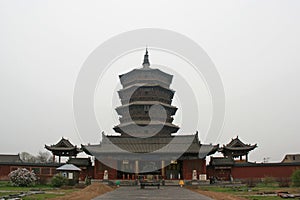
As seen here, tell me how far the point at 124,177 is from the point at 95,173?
3.64m

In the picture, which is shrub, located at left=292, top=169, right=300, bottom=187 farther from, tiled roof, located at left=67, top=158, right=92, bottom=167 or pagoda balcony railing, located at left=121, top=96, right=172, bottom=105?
tiled roof, located at left=67, top=158, right=92, bottom=167

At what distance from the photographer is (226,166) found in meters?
46.5

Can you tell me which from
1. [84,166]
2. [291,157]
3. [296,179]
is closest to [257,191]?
[296,179]

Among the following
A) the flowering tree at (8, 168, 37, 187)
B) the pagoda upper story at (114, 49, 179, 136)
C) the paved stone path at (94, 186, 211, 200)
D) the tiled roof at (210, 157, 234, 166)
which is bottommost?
the paved stone path at (94, 186, 211, 200)

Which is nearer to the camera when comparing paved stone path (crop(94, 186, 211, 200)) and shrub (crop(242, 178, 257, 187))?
paved stone path (crop(94, 186, 211, 200))

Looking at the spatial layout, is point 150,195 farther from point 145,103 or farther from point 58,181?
point 145,103

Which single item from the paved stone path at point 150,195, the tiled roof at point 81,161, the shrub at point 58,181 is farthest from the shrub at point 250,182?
the tiled roof at point 81,161

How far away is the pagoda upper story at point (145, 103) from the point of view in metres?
49.9

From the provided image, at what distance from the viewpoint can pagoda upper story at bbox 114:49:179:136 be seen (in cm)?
4991

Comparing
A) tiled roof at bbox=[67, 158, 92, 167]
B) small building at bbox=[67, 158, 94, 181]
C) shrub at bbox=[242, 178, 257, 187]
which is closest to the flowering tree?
tiled roof at bbox=[67, 158, 92, 167]

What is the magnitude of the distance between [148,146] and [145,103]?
7.30 m

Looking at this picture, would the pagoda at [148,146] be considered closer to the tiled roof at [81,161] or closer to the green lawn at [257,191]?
the tiled roof at [81,161]

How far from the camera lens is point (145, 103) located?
166 feet

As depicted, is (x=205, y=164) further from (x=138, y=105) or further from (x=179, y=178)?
(x=138, y=105)
